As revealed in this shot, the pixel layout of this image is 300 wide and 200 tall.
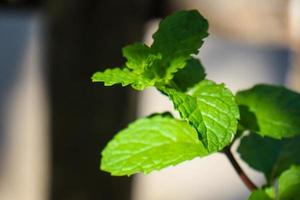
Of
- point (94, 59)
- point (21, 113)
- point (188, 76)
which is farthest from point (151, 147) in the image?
point (21, 113)

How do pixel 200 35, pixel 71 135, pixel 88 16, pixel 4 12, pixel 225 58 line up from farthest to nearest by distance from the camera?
1. pixel 4 12
2. pixel 225 58
3. pixel 71 135
4. pixel 88 16
5. pixel 200 35

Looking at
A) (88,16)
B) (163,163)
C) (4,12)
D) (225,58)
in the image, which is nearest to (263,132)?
(163,163)

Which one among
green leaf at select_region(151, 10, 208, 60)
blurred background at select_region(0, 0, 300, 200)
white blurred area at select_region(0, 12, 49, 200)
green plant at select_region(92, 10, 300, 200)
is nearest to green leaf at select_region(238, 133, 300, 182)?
green plant at select_region(92, 10, 300, 200)

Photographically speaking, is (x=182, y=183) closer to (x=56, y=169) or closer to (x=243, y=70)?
(x=243, y=70)

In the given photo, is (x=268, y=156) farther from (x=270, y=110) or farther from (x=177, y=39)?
(x=177, y=39)

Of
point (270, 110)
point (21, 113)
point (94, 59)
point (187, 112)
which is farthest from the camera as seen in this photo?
point (21, 113)

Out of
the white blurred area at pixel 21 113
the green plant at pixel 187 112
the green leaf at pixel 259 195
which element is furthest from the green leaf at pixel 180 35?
the white blurred area at pixel 21 113
